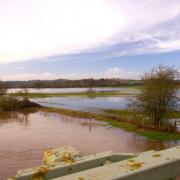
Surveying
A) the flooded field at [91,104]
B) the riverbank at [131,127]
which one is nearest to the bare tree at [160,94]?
the riverbank at [131,127]

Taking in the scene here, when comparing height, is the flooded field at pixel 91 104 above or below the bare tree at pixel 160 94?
below

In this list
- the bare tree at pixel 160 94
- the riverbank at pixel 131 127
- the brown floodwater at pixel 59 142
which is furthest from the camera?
the bare tree at pixel 160 94

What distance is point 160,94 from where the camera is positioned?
26281 millimetres

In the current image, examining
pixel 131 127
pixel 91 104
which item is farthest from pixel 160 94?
pixel 91 104

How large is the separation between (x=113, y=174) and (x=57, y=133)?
24.6 metres

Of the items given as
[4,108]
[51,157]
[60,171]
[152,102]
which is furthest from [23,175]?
[4,108]

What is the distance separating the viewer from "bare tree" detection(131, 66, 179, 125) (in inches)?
1037

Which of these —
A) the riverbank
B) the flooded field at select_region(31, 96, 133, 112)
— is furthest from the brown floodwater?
the flooded field at select_region(31, 96, 133, 112)

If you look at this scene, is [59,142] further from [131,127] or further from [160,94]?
[160,94]

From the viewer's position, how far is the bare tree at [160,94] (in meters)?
26.3

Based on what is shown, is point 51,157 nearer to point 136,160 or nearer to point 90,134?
point 136,160

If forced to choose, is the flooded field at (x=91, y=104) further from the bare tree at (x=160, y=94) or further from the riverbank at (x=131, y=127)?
the bare tree at (x=160, y=94)

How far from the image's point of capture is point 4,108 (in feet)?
162

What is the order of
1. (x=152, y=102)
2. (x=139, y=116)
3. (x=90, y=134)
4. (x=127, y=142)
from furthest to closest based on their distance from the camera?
(x=139, y=116) < (x=152, y=102) < (x=90, y=134) < (x=127, y=142)
